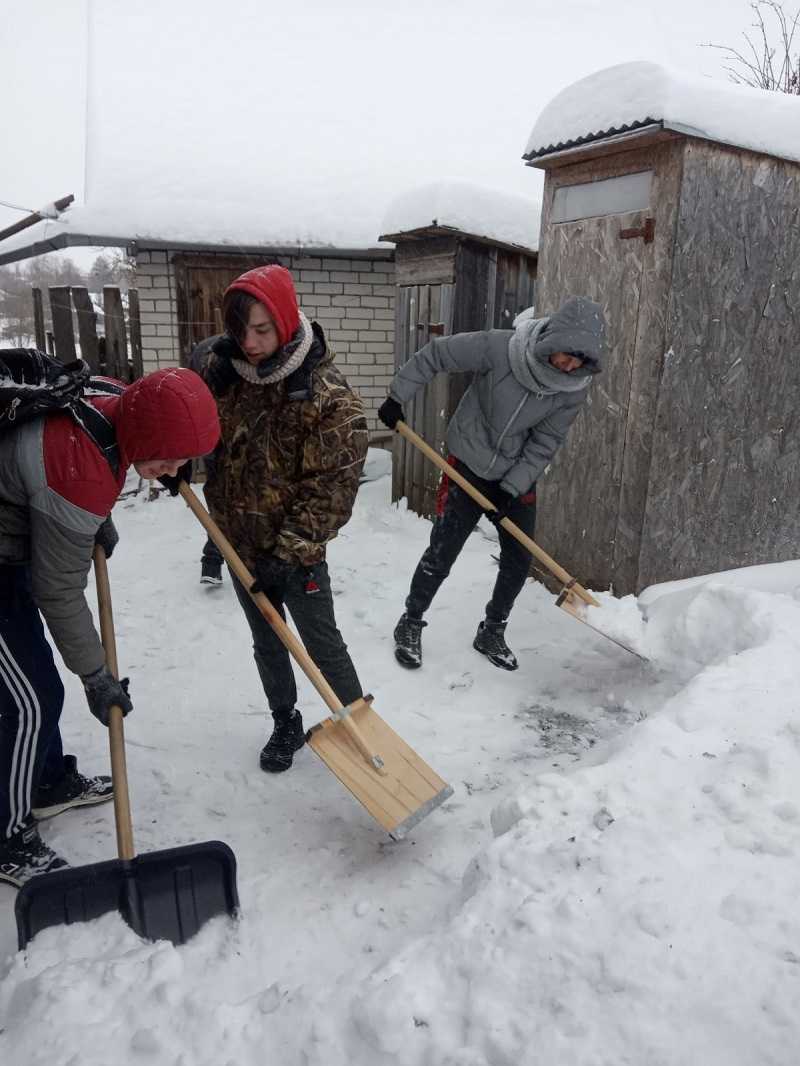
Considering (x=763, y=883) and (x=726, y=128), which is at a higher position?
(x=726, y=128)

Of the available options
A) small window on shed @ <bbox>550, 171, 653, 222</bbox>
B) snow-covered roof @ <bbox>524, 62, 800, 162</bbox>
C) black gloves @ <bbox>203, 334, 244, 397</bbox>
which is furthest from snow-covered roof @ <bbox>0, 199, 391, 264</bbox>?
black gloves @ <bbox>203, 334, 244, 397</bbox>

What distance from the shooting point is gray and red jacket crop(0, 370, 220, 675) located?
181cm

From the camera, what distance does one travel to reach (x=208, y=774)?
287 centimetres

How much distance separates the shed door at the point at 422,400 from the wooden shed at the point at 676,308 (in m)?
1.31

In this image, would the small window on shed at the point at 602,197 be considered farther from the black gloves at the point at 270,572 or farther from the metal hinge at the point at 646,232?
the black gloves at the point at 270,572

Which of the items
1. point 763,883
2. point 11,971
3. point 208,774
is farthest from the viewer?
point 208,774

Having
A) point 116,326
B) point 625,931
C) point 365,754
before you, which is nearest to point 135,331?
point 116,326

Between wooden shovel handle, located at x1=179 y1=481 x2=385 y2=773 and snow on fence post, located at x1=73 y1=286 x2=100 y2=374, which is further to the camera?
snow on fence post, located at x1=73 y1=286 x2=100 y2=374

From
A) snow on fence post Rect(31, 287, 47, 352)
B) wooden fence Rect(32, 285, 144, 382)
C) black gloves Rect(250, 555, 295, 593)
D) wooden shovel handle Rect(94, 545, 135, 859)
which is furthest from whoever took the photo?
snow on fence post Rect(31, 287, 47, 352)

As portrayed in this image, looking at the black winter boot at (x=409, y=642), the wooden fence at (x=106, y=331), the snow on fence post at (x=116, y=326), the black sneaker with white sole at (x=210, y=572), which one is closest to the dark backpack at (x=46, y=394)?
the black winter boot at (x=409, y=642)

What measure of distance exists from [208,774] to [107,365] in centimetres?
636

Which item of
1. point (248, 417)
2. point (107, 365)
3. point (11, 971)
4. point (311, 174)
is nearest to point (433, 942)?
point (11, 971)

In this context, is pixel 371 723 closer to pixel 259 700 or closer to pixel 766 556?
pixel 259 700

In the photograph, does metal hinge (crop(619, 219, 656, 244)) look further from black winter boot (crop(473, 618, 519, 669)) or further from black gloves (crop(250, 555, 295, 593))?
black gloves (crop(250, 555, 295, 593))
